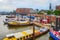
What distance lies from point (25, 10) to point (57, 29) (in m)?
143

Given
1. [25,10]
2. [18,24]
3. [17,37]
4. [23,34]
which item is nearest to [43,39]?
[23,34]

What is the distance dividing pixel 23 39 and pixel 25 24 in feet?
93.8

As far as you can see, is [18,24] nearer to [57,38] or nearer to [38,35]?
[38,35]

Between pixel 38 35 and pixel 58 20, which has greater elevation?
pixel 58 20

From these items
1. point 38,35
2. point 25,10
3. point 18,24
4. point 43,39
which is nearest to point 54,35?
point 43,39

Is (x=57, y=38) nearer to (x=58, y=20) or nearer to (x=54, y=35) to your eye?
(x=54, y=35)

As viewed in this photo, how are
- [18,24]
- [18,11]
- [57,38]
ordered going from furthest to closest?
[18,11] < [18,24] < [57,38]

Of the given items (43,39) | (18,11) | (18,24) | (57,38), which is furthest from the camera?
(18,11)

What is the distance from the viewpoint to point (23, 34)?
27250 millimetres

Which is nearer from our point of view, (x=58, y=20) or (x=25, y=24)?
(x=58, y=20)

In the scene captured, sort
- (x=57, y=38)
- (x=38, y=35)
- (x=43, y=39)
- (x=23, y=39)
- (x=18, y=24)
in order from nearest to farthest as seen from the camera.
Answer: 1. (x=57, y=38)
2. (x=23, y=39)
3. (x=43, y=39)
4. (x=38, y=35)
5. (x=18, y=24)

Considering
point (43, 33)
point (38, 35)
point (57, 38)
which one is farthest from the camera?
point (43, 33)

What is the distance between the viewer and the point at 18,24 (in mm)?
54000

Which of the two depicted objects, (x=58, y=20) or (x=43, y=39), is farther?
(x=43, y=39)
